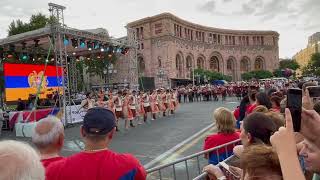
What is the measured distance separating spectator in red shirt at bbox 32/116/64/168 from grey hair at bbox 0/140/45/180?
5.21ft

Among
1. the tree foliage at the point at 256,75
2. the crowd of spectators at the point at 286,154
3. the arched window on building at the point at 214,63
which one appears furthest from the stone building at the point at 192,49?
the crowd of spectators at the point at 286,154

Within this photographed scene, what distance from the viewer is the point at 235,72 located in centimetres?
10262

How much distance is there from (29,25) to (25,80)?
25987 millimetres

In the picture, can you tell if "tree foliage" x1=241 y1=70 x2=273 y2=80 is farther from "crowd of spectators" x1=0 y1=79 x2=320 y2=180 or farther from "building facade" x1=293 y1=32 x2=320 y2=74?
"crowd of spectators" x1=0 y1=79 x2=320 y2=180

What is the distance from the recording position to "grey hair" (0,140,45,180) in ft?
5.73

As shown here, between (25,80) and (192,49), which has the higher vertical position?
(192,49)

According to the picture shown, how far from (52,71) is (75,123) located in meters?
7.78

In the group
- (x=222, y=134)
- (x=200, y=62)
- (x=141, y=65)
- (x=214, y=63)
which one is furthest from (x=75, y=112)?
(x=214, y=63)

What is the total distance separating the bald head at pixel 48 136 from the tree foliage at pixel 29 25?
47.2 m

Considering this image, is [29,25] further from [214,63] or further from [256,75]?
[256,75]

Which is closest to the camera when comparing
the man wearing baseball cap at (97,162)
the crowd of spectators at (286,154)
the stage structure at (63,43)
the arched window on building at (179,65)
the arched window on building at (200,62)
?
the crowd of spectators at (286,154)

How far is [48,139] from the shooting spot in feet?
11.3

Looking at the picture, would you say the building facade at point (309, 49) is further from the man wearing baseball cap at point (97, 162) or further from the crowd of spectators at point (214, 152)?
the man wearing baseball cap at point (97, 162)

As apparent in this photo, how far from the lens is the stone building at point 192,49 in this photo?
7594cm
